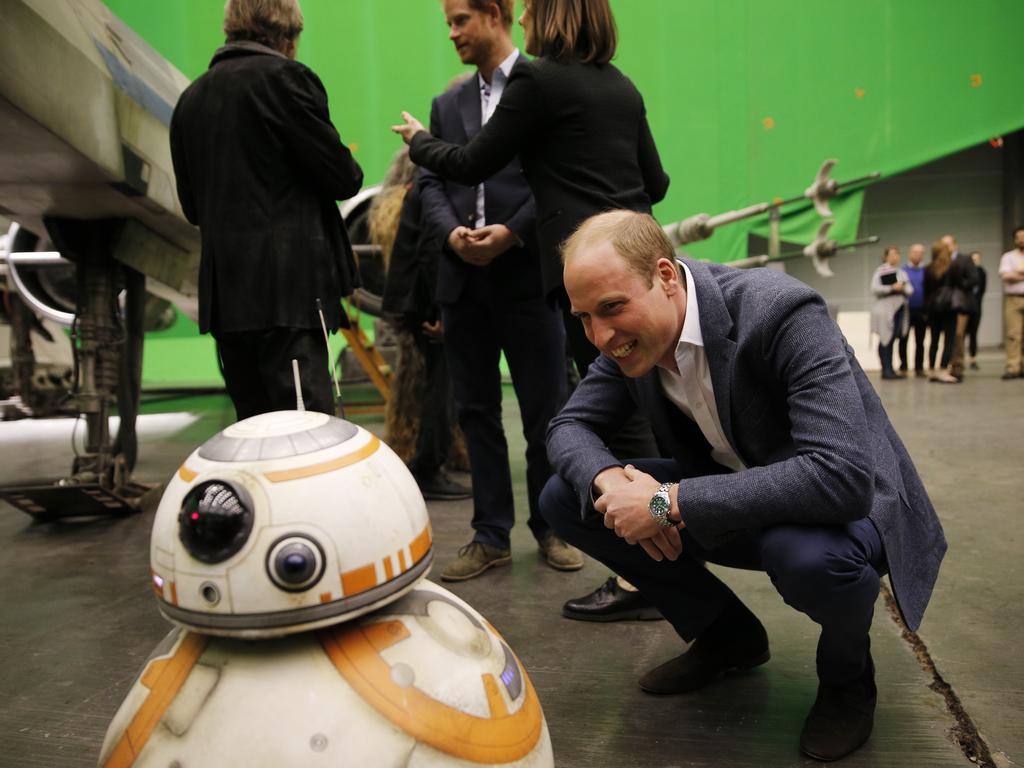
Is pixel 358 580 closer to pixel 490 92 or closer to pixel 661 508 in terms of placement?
pixel 661 508

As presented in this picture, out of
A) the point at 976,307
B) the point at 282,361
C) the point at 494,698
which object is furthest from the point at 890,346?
the point at 494,698

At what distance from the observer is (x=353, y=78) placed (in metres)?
8.62

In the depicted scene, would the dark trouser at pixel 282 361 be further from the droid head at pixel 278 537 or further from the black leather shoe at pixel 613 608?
the droid head at pixel 278 537

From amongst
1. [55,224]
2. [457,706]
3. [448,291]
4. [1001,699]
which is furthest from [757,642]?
[55,224]

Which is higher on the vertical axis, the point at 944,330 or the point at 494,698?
the point at 494,698

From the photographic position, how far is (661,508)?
140 centimetres

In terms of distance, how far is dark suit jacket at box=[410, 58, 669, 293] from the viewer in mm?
2059

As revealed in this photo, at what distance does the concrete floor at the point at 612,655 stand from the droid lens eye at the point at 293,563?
0.68 m

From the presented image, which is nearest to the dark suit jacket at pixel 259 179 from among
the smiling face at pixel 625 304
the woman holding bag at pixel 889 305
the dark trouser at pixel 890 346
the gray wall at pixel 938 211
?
the smiling face at pixel 625 304

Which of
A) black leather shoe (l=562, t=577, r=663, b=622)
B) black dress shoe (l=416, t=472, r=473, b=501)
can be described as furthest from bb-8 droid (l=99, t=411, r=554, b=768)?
black dress shoe (l=416, t=472, r=473, b=501)

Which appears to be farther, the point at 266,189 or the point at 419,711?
the point at 266,189

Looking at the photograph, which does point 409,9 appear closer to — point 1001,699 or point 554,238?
point 554,238

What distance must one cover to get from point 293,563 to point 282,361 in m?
1.29

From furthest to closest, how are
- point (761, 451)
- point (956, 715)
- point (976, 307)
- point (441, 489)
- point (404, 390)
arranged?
1. point (976, 307)
2. point (404, 390)
3. point (441, 489)
4. point (956, 715)
5. point (761, 451)
